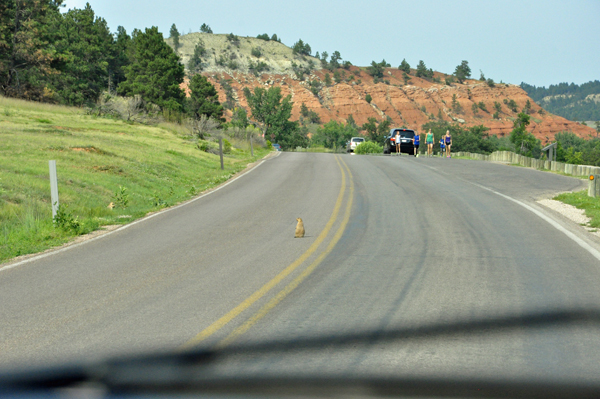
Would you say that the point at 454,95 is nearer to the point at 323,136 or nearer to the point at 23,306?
the point at 323,136

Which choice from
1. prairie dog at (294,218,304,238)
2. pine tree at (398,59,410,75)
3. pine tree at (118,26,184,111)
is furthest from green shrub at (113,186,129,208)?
pine tree at (398,59,410,75)

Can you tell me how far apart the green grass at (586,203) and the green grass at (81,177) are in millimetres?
10359

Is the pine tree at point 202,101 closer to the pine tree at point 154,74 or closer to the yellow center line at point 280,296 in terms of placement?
the pine tree at point 154,74

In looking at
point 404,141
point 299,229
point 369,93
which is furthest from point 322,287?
point 369,93

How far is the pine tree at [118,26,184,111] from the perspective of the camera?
61.1 metres

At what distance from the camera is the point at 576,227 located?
34.6 feet

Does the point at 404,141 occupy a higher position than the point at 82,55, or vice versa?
the point at 82,55

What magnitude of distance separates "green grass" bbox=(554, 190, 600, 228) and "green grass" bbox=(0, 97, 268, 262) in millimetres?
10359

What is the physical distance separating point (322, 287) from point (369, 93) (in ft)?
451

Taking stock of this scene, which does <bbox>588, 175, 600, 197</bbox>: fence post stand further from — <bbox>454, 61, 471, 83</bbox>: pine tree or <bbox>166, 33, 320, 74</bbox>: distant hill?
<bbox>454, 61, 471, 83</bbox>: pine tree

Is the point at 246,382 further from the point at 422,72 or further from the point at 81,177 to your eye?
the point at 422,72

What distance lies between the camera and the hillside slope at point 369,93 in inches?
5217

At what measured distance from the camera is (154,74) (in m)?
62.0

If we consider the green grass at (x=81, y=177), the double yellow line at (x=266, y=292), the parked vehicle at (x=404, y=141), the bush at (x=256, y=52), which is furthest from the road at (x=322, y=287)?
the bush at (x=256, y=52)
